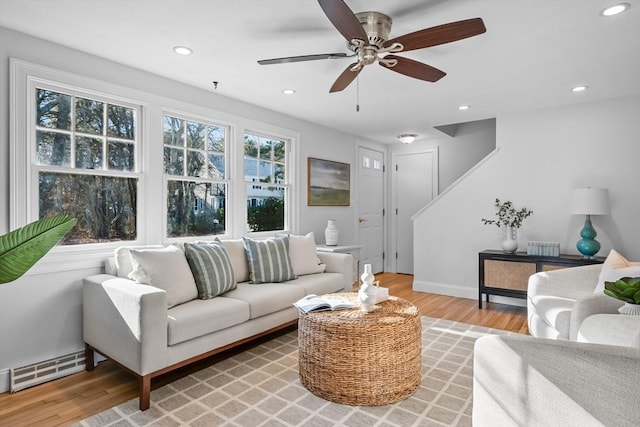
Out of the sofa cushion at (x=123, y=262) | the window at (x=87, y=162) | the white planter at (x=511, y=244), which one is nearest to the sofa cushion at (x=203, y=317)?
the sofa cushion at (x=123, y=262)

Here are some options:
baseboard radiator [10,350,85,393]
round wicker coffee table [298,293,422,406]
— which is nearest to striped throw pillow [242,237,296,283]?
round wicker coffee table [298,293,422,406]

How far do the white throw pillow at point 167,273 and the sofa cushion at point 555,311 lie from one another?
8.21ft

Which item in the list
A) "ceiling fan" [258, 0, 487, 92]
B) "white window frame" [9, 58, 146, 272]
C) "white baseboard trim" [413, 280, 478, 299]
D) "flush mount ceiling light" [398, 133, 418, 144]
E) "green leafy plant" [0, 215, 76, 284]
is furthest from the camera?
"flush mount ceiling light" [398, 133, 418, 144]

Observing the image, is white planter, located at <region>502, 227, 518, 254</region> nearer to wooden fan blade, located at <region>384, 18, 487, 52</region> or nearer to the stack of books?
the stack of books

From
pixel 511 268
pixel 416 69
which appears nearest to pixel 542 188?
pixel 511 268

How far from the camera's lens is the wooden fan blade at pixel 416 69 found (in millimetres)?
2371

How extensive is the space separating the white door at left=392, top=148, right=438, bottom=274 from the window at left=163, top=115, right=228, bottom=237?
3631 millimetres

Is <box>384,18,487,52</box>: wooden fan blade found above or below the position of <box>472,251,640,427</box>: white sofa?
above

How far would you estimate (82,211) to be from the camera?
285 centimetres

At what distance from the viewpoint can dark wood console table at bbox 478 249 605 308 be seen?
3.89m

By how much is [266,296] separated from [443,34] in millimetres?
2207

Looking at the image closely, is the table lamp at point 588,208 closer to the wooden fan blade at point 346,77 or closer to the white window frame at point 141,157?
the wooden fan blade at point 346,77

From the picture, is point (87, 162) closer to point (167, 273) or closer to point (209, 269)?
point (167, 273)

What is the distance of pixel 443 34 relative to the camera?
77.5 inches
